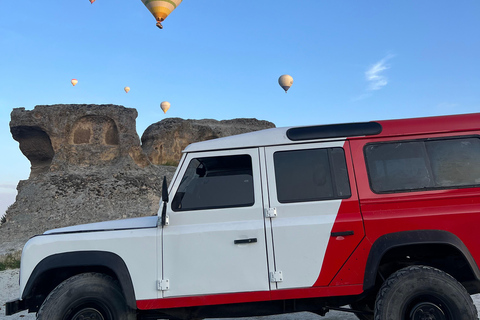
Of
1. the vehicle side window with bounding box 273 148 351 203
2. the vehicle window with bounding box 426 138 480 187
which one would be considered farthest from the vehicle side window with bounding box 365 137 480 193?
the vehicle side window with bounding box 273 148 351 203

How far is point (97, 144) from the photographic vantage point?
2247 centimetres

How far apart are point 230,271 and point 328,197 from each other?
1222 mm

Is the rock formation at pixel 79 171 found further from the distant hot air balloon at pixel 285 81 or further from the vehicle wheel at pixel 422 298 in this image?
the vehicle wheel at pixel 422 298

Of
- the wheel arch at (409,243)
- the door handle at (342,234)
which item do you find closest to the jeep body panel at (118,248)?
the door handle at (342,234)

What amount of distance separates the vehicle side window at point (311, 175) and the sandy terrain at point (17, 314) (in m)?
2.95

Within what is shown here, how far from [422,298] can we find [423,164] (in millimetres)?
1317

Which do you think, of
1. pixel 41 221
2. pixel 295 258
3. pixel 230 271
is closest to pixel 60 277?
pixel 230 271

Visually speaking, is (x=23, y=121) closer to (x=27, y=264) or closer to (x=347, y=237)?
(x=27, y=264)

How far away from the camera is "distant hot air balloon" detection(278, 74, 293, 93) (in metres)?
33.5

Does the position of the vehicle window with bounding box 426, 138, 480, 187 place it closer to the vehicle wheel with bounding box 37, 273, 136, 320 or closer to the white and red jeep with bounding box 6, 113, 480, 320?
the white and red jeep with bounding box 6, 113, 480, 320

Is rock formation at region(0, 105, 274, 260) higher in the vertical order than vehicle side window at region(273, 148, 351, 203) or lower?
higher

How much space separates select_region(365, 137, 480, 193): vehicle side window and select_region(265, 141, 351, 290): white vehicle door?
358 millimetres

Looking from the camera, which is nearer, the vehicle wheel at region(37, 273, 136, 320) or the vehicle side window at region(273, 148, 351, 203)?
the vehicle wheel at region(37, 273, 136, 320)

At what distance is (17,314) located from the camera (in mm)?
7199
